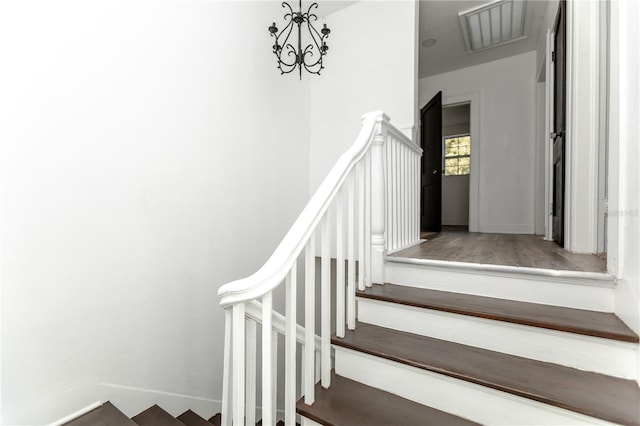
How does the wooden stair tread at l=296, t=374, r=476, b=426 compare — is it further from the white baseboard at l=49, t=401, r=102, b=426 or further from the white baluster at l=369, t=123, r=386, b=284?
the white baseboard at l=49, t=401, r=102, b=426

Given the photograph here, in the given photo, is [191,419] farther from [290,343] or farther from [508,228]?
[508,228]

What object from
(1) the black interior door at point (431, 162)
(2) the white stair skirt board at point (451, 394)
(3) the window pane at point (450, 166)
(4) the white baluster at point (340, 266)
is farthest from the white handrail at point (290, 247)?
(3) the window pane at point (450, 166)

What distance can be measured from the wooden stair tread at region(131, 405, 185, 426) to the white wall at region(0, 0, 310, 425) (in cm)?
6

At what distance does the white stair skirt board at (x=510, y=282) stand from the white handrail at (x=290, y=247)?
67 centimetres

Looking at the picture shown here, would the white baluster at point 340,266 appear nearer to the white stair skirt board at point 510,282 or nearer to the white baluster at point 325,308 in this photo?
the white baluster at point 325,308

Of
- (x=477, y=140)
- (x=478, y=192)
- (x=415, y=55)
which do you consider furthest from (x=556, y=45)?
(x=478, y=192)

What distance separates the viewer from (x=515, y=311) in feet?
4.14

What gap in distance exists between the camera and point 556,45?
2.69 m

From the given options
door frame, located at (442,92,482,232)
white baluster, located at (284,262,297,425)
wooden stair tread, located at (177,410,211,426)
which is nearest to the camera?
white baluster, located at (284,262,297,425)

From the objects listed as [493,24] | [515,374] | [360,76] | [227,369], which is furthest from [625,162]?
[493,24]

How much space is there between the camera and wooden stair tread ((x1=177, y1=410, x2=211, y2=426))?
5.90 ft

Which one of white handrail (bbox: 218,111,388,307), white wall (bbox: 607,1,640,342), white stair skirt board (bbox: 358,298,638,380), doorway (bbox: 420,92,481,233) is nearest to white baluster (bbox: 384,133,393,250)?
white handrail (bbox: 218,111,388,307)

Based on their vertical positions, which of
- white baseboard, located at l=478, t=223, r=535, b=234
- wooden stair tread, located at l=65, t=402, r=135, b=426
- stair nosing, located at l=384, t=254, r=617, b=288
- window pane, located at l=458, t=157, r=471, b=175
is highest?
window pane, located at l=458, t=157, r=471, b=175

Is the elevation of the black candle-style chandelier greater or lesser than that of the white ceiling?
lesser
